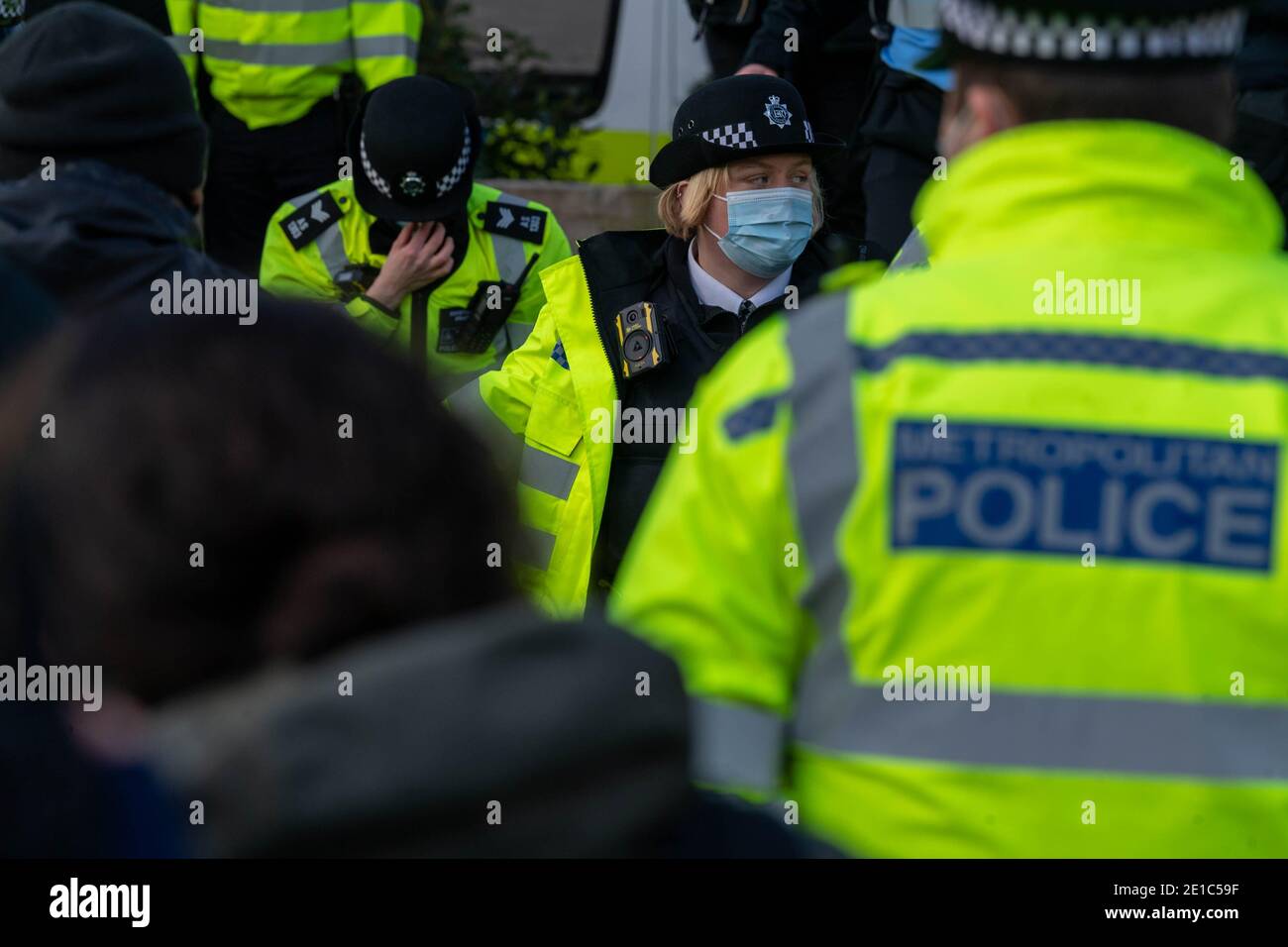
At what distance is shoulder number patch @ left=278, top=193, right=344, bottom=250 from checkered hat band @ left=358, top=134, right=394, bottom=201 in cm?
18

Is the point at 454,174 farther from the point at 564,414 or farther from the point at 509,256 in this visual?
the point at 564,414

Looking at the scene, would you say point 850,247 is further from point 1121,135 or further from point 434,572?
point 434,572

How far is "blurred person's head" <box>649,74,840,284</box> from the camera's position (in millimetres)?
4457

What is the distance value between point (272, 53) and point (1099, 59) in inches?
203

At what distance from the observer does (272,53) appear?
646cm

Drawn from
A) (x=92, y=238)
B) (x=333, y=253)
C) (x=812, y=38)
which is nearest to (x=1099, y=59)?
(x=92, y=238)

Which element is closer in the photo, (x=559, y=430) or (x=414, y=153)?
(x=559, y=430)

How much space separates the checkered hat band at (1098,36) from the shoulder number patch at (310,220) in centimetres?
427

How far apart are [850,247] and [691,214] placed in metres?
0.43

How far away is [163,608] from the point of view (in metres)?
1.20

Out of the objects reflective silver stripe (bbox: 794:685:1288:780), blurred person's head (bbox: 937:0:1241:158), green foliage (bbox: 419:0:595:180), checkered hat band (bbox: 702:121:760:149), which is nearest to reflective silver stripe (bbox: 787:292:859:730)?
reflective silver stripe (bbox: 794:685:1288:780)

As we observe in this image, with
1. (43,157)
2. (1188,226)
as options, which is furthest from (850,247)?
(1188,226)

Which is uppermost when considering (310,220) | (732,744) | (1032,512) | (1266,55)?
(1266,55)

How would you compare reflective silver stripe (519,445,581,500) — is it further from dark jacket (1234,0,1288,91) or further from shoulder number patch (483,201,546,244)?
dark jacket (1234,0,1288,91)
